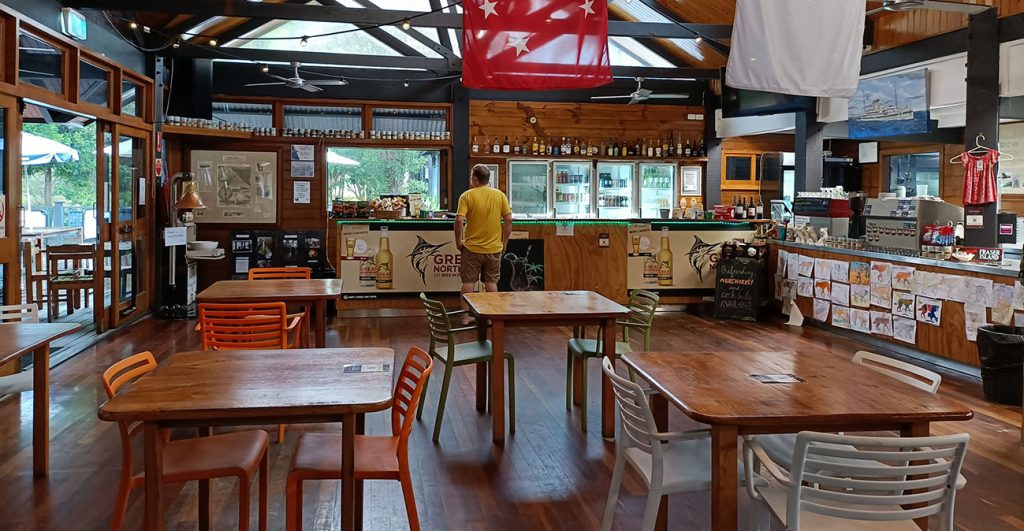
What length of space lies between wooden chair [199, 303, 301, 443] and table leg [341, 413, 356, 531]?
2.02 metres

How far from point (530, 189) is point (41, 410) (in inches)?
358

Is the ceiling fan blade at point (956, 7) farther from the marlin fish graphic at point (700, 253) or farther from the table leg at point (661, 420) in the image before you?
the table leg at point (661, 420)

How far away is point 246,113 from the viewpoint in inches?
449

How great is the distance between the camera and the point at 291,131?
11.4 m

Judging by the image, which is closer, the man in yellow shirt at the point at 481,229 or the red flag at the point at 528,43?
the red flag at the point at 528,43

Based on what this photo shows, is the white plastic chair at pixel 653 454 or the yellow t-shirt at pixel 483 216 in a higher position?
the yellow t-shirt at pixel 483 216

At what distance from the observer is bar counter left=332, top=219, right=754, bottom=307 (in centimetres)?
902

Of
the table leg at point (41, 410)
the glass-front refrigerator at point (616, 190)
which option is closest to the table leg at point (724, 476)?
the table leg at point (41, 410)

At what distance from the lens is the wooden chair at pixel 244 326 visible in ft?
14.7

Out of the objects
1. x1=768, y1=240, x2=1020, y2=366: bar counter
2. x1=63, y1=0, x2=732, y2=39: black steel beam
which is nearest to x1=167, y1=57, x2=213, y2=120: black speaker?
x1=63, y1=0, x2=732, y2=39: black steel beam

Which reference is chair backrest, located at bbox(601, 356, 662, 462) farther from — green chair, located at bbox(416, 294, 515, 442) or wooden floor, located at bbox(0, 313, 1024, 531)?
green chair, located at bbox(416, 294, 515, 442)

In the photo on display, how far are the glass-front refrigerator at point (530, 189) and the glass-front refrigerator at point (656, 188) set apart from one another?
1566 mm

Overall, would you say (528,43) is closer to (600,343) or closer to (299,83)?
(600,343)

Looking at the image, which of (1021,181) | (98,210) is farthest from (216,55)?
(1021,181)
